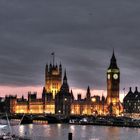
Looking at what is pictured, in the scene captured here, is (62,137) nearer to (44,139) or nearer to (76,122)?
(44,139)

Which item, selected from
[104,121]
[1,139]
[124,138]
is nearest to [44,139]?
[124,138]

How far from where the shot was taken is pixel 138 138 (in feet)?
374

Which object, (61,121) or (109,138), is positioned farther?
(61,121)

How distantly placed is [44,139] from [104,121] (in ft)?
283

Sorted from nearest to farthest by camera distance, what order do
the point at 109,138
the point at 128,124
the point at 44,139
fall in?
the point at 44,139, the point at 109,138, the point at 128,124

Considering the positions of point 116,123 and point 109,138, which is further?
point 116,123

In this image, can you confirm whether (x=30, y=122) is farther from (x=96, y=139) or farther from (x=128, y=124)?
(x=96, y=139)

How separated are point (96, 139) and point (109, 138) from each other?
14.1 feet

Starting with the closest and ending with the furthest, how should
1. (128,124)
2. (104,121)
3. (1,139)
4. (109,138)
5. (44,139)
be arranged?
(1,139)
(44,139)
(109,138)
(128,124)
(104,121)

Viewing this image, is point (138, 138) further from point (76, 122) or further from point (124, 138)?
point (76, 122)

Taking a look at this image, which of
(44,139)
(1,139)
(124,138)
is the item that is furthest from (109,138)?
(1,139)

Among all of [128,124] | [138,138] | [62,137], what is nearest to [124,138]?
[138,138]

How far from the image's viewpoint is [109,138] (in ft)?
376

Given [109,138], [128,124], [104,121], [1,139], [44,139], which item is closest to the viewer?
[1,139]
